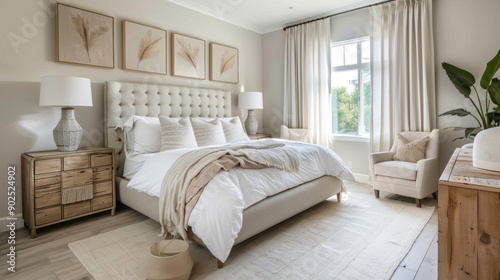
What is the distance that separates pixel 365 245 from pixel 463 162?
46.3 inches

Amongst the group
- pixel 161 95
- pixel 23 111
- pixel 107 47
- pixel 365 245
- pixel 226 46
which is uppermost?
pixel 226 46

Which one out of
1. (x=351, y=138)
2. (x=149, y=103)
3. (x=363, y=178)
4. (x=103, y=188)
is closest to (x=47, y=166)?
(x=103, y=188)

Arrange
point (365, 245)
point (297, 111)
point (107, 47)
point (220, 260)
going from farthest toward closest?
1. point (297, 111)
2. point (107, 47)
3. point (365, 245)
4. point (220, 260)

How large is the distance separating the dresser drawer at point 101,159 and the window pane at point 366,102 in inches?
147

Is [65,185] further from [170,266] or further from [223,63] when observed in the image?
[223,63]

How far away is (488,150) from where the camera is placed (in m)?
1.19

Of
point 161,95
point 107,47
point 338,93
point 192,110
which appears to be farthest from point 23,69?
point 338,93

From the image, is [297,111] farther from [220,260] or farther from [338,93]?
[220,260]

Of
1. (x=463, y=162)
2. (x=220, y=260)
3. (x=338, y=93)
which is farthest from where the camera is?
(x=338, y=93)

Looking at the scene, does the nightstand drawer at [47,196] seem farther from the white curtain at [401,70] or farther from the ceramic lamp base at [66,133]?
the white curtain at [401,70]

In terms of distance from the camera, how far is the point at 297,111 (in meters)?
5.05

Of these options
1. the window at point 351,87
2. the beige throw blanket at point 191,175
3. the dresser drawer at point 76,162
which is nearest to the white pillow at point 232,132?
the beige throw blanket at point 191,175

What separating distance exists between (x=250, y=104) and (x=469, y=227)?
12.8ft

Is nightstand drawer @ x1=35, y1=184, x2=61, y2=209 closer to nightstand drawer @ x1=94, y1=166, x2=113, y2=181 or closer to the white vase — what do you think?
nightstand drawer @ x1=94, y1=166, x2=113, y2=181
